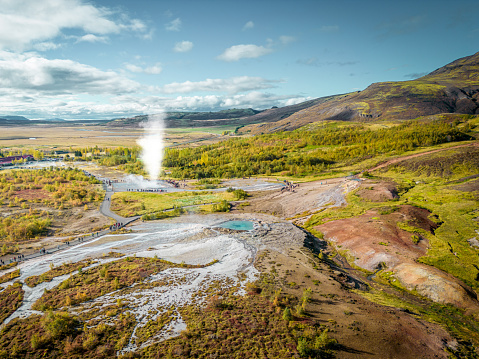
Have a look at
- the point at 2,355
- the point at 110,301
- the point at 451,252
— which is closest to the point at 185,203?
the point at 110,301

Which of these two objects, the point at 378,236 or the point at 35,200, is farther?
the point at 35,200

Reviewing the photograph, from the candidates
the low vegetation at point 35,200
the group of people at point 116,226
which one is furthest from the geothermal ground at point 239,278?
the low vegetation at point 35,200

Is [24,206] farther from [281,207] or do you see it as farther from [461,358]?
[461,358]

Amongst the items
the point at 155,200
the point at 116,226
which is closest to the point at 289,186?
the point at 155,200

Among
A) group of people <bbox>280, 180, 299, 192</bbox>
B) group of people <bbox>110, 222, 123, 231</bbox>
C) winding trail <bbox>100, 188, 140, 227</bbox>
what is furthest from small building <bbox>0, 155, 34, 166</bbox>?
group of people <bbox>280, 180, 299, 192</bbox>

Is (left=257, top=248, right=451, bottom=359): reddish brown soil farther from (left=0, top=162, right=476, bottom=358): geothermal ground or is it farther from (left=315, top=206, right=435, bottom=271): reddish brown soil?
(left=315, top=206, right=435, bottom=271): reddish brown soil

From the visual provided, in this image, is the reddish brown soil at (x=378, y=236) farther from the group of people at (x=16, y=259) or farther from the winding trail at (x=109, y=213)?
the group of people at (x=16, y=259)

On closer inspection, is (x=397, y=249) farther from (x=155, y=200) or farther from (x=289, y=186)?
(x=155, y=200)
